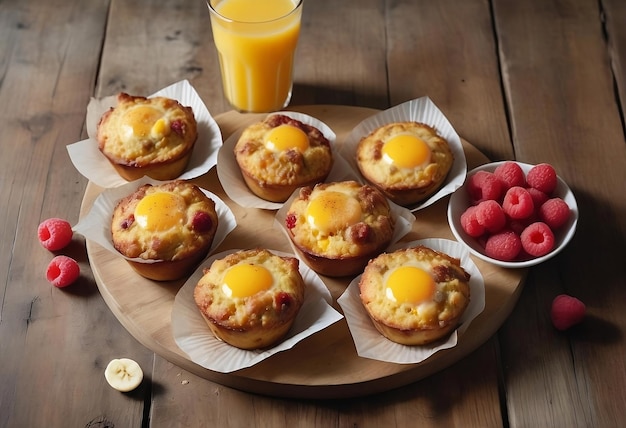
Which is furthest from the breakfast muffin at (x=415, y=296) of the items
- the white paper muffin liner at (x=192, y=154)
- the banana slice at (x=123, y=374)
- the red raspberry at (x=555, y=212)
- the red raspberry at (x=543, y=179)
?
the white paper muffin liner at (x=192, y=154)

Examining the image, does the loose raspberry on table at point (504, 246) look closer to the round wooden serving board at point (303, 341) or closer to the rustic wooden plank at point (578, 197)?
the round wooden serving board at point (303, 341)

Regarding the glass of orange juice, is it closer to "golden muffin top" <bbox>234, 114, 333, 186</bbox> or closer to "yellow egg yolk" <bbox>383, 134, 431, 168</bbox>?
"golden muffin top" <bbox>234, 114, 333, 186</bbox>

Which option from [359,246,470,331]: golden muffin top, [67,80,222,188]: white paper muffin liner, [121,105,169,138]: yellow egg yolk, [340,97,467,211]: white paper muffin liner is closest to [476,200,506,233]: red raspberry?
[359,246,470,331]: golden muffin top

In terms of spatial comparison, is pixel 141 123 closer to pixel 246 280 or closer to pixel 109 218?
pixel 109 218

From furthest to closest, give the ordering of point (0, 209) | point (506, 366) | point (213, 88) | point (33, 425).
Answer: point (213, 88), point (0, 209), point (506, 366), point (33, 425)

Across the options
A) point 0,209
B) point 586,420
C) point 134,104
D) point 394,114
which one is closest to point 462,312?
point 586,420

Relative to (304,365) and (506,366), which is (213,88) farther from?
(506,366)

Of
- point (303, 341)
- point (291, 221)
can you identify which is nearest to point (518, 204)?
point (291, 221)

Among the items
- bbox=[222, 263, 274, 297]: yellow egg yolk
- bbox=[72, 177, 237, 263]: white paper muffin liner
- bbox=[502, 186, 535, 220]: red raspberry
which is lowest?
bbox=[72, 177, 237, 263]: white paper muffin liner
